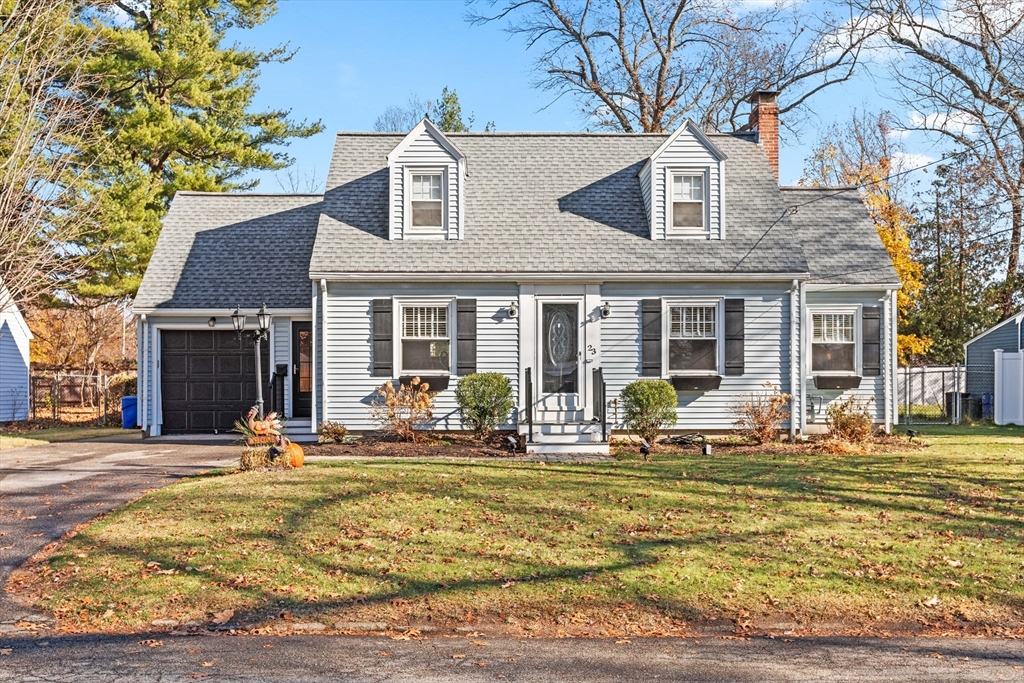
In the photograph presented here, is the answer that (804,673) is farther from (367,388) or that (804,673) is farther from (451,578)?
(367,388)

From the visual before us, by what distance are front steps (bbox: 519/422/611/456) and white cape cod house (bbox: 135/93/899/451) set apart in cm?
5

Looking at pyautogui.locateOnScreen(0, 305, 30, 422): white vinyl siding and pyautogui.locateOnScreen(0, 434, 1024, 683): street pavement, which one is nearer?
pyautogui.locateOnScreen(0, 434, 1024, 683): street pavement

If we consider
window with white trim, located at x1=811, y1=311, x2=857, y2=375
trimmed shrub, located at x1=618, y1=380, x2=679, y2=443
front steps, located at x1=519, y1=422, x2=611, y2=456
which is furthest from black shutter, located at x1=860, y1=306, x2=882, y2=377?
front steps, located at x1=519, y1=422, x2=611, y2=456

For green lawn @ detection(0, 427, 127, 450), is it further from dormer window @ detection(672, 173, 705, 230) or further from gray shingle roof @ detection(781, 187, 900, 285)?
gray shingle roof @ detection(781, 187, 900, 285)

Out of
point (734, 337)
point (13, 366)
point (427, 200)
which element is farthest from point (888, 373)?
point (13, 366)

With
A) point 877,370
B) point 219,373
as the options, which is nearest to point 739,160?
point 877,370

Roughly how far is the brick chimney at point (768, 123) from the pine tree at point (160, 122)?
1630 centimetres

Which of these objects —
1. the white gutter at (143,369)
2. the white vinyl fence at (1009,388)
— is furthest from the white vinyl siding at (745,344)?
the white gutter at (143,369)

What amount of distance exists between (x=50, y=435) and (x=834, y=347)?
1769 cm

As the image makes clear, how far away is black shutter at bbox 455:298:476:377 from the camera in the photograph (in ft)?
57.3

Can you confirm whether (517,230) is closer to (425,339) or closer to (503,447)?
(425,339)

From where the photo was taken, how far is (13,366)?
26203 mm

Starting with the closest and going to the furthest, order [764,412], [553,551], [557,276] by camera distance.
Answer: [553,551], [764,412], [557,276]

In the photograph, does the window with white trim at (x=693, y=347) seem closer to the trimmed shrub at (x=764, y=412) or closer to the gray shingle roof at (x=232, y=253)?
the trimmed shrub at (x=764, y=412)
